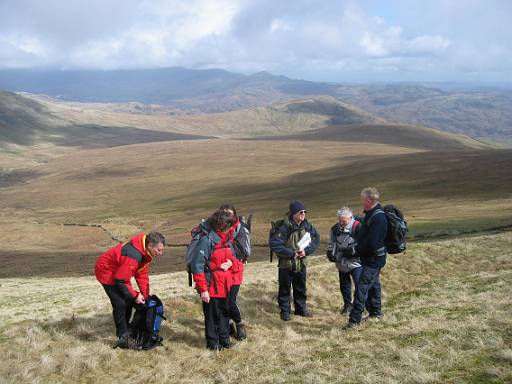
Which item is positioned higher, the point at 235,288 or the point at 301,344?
the point at 235,288

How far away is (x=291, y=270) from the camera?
13969 millimetres

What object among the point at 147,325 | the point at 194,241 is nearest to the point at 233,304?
the point at 194,241

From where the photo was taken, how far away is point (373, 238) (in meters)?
12.1

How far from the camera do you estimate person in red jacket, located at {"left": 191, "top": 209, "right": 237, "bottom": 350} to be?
36.2 ft

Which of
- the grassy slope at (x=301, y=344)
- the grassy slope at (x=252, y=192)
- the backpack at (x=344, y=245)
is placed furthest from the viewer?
the grassy slope at (x=252, y=192)

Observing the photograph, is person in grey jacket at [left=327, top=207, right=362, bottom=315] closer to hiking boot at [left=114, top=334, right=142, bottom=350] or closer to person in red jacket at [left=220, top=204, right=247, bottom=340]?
person in red jacket at [left=220, top=204, right=247, bottom=340]

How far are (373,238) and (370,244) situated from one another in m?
0.19

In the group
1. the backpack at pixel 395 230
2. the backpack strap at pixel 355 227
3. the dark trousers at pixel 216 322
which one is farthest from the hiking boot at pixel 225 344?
the backpack at pixel 395 230

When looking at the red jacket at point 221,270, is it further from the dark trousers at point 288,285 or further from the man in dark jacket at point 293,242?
the dark trousers at point 288,285

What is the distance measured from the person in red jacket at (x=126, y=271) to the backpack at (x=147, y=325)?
19 cm

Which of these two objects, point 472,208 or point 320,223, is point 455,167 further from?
point 320,223

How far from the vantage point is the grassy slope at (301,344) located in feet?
29.2

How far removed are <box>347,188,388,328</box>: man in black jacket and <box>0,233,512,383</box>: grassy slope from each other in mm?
792

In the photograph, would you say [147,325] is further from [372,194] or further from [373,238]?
[372,194]
